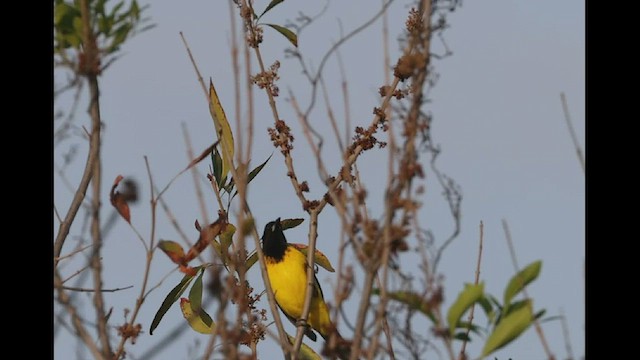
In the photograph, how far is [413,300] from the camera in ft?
5.31

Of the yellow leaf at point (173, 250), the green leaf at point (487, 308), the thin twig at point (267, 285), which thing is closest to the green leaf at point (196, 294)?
the thin twig at point (267, 285)

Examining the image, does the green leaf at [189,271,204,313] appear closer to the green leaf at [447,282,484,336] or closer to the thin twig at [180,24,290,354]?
the thin twig at [180,24,290,354]

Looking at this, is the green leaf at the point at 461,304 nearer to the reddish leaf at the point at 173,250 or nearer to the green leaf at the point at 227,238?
the reddish leaf at the point at 173,250

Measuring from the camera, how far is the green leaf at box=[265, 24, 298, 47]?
10.4ft

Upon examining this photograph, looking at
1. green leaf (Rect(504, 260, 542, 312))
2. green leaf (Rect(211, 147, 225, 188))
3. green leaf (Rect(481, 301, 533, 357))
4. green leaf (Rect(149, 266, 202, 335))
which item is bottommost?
green leaf (Rect(481, 301, 533, 357))

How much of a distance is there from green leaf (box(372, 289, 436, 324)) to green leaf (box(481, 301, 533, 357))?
0.10m

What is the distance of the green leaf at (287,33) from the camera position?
3180 mm

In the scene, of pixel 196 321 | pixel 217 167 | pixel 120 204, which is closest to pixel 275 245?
pixel 196 321

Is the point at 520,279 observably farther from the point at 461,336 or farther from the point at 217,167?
the point at 217,167

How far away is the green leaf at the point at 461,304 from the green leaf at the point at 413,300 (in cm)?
5

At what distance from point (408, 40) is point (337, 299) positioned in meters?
0.59

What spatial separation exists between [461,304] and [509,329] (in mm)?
79

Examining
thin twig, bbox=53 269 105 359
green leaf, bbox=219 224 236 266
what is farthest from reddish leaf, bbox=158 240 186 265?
green leaf, bbox=219 224 236 266
